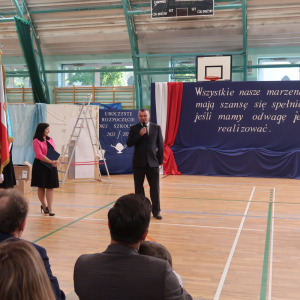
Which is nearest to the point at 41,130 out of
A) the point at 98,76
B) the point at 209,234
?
the point at 209,234

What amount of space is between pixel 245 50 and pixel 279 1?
179 centimetres

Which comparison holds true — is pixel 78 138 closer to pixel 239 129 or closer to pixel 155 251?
pixel 239 129

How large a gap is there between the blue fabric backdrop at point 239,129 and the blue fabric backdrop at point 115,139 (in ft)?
4.08

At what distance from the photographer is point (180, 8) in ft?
39.0

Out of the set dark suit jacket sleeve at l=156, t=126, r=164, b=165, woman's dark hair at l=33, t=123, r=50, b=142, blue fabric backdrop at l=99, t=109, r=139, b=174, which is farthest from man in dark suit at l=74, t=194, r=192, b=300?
blue fabric backdrop at l=99, t=109, r=139, b=174

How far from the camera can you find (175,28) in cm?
1284

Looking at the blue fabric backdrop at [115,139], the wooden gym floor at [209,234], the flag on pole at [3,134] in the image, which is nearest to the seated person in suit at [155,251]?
the wooden gym floor at [209,234]

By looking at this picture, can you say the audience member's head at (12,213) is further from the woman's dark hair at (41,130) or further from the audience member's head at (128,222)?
the woman's dark hair at (41,130)

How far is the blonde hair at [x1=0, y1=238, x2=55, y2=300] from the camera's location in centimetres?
91

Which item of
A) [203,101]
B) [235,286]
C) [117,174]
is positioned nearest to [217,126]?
[203,101]

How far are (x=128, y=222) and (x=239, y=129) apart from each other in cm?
957

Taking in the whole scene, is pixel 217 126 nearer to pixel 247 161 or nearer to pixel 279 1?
pixel 247 161

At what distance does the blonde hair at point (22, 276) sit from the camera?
905 mm

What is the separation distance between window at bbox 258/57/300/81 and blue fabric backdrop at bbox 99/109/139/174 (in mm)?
5649
